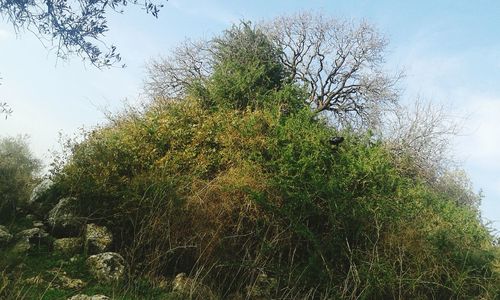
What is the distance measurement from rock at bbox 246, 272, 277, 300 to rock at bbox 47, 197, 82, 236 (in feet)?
10.4

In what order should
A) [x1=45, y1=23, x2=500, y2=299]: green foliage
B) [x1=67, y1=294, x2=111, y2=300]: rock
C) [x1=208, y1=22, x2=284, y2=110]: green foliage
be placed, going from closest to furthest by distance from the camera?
[x1=67, y1=294, x2=111, y2=300]: rock
[x1=45, y1=23, x2=500, y2=299]: green foliage
[x1=208, y1=22, x2=284, y2=110]: green foliage

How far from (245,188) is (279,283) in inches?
66.3

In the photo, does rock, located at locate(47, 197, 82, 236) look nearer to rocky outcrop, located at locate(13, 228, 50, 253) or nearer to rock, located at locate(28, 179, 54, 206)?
rocky outcrop, located at locate(13, 228, 50, 253)

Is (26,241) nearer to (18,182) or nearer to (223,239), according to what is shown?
(18,182)

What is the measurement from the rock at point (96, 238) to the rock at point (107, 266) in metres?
0.35

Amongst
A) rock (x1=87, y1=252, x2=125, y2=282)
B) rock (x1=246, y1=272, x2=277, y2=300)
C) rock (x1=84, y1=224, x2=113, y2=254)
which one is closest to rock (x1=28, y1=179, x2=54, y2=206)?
rock (x1=84, y1=224, x2=113, y2=254)

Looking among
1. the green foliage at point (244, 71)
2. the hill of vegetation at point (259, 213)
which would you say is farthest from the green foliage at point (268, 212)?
the green foliage at point (244, 71)

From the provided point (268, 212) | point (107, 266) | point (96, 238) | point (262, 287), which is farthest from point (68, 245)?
point (268, 212)

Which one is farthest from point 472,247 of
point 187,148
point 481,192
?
point 481,192

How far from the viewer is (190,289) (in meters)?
6.79

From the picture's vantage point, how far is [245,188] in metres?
8.29

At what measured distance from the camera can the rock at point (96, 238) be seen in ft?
25.2

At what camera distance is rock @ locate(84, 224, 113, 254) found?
768 cm

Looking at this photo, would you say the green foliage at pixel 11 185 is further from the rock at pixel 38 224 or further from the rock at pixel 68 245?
the rock at pixel 68 245
